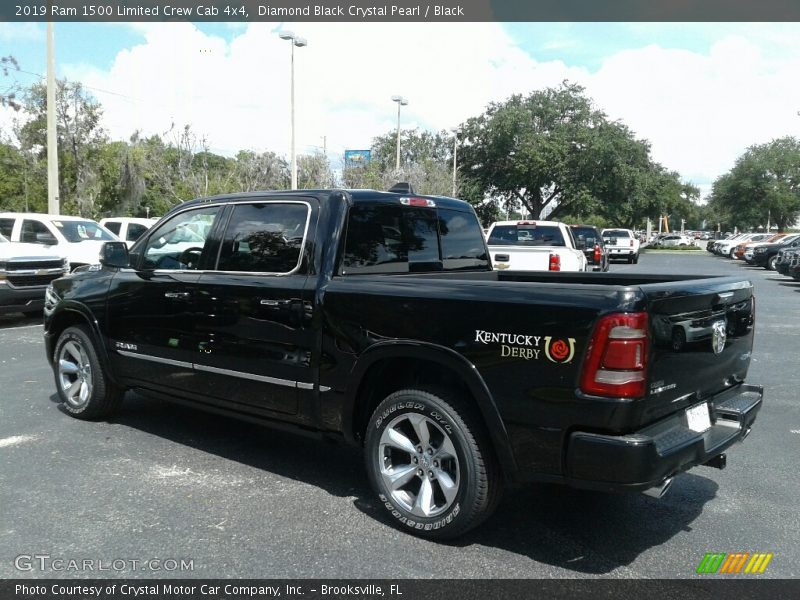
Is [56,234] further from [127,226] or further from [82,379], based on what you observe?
[82,379]

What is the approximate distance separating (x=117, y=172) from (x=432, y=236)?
31382 millimetres

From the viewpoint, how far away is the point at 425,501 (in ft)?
12.5

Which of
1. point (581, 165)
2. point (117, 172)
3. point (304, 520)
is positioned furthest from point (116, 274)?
point (581, 165)

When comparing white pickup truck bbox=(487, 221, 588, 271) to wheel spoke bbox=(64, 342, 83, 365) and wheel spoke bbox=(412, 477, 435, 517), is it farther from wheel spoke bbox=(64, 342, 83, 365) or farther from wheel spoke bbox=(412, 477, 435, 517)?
wheel spoke bbox=(412, 477, 435, 517)

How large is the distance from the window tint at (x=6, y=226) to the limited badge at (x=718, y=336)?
13336 millimetres

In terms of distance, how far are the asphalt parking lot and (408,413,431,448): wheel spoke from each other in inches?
21.5

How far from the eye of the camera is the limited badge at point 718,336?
3742 mm

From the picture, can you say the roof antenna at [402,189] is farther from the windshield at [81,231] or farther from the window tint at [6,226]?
the window tint at [6,226]

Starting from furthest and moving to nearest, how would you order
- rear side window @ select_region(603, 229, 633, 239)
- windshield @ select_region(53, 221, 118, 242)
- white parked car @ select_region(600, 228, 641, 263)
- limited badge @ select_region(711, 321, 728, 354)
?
rear side window @ select_region(603, 229, 633, 239) < white parked car @ select_region(600, 228, 641, 263) < windshield @ select_region(53, 221, 118, 242) < limited badge @ select_region(711, 321, 728, 354)

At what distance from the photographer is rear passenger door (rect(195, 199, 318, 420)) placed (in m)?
4.33

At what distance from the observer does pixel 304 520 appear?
4023 mm

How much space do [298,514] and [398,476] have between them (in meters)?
0.67

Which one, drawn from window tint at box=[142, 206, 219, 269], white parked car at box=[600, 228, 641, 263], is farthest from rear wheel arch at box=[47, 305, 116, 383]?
white parked car at box=[600, 228, 641, 263]

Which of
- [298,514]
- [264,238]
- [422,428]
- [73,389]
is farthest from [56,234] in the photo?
[422,428]
